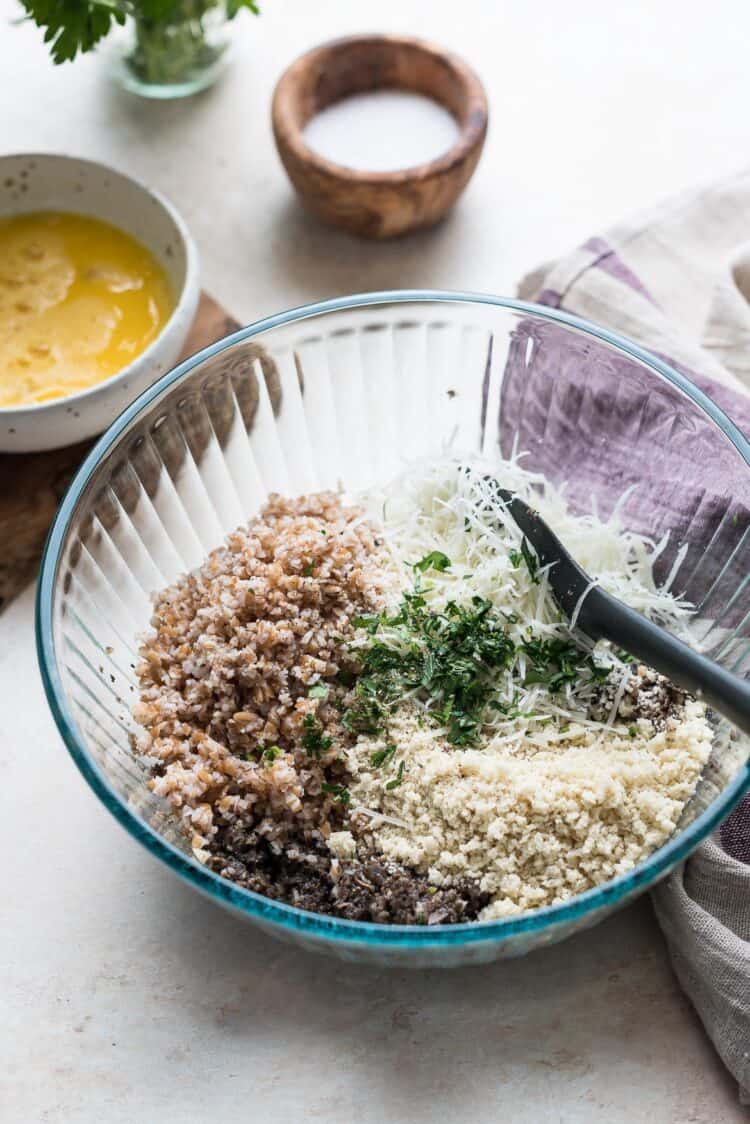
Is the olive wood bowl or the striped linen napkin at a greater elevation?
the olive wood bowl

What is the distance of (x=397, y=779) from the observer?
1669mm

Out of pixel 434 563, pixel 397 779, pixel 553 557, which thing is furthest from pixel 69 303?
pixel 397 779

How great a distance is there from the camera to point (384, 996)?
68.9 inches

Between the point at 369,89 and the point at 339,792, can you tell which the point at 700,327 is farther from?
the point at 339,792

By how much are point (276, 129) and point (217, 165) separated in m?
0.34

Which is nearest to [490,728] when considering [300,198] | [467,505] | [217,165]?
[467,505]

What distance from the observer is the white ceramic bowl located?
207 centimetres

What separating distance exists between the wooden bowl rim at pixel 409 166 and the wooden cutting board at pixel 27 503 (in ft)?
1.67

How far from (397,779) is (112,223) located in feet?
4.55

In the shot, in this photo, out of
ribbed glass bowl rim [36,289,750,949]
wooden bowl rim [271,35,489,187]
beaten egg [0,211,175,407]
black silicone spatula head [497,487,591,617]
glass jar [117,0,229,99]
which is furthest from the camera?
glass jar [117,0,229,99]

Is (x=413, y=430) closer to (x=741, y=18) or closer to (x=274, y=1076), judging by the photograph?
(x=274, y=1076)

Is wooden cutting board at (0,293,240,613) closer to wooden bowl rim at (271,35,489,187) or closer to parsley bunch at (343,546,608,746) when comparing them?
wooden bowl rim at (271,35,489,187)

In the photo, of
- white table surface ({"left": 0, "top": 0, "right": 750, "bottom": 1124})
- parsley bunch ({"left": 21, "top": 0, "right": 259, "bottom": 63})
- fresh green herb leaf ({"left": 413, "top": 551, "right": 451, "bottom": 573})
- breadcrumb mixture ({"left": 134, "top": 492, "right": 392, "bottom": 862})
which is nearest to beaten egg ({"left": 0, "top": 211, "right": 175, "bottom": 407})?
parsley bunch ({"left": 21, "top": 0, "right": 259, "bottom": 63})

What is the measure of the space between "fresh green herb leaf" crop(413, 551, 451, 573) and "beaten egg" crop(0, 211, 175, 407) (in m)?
0.76
